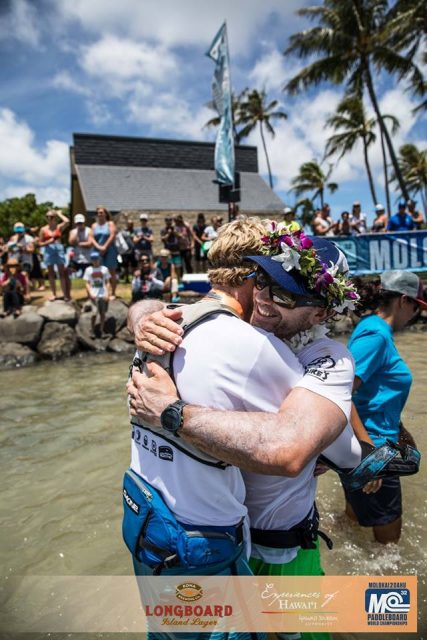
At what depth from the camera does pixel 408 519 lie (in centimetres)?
368

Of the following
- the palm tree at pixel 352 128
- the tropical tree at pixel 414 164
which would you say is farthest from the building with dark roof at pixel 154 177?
the tropical tree at pixel 414 164

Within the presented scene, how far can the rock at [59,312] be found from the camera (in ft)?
34.7

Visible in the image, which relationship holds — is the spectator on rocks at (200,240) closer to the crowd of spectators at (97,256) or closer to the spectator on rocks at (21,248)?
the crowd of spectators at (97,256)

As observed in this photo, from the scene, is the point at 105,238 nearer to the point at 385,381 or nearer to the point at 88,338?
the point at 88,338

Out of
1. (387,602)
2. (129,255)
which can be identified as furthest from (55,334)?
(387,602)

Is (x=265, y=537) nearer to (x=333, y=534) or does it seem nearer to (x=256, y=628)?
(x=256, y=628)

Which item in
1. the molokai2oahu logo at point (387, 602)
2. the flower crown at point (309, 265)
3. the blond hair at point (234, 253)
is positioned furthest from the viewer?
the molokai2oahu logo at point (387, 602)

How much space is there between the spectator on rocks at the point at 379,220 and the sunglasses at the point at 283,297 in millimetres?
13479

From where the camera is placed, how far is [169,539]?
4.83 feet

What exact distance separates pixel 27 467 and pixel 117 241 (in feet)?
24.7

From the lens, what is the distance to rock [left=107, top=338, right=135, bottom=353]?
1058cm

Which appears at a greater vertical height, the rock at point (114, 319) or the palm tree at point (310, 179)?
the palm tree at point (310, 179)

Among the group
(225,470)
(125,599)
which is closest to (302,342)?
(225,470)

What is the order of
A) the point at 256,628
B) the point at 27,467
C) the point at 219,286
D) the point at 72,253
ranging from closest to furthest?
the point at 256,628, the point at 219,286, the point at 27,467, the point at 72,253
